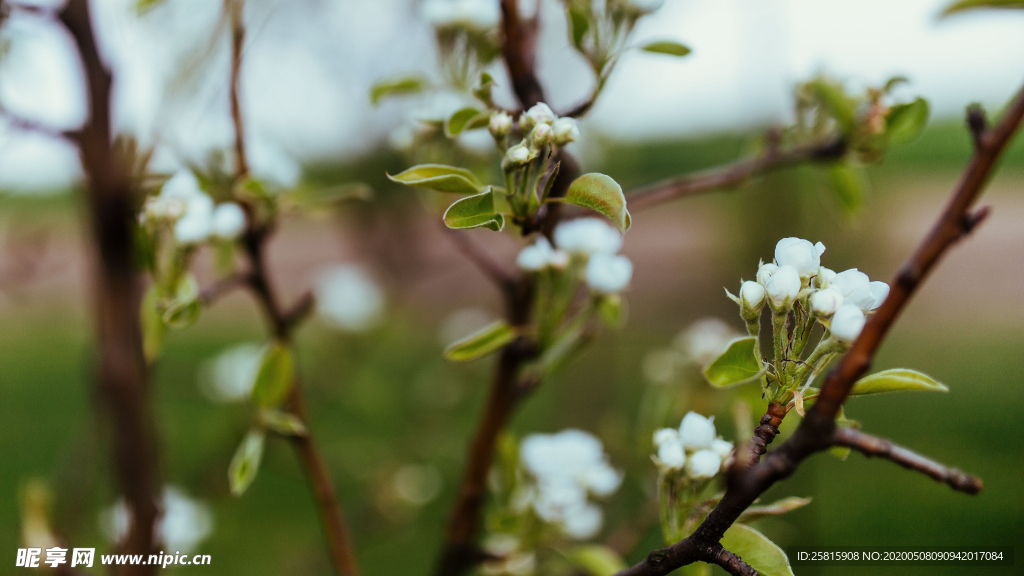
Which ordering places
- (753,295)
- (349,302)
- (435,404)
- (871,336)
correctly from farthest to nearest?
1. (435,404)
2. (349,302)
3. (753,295)
4. (871,336)

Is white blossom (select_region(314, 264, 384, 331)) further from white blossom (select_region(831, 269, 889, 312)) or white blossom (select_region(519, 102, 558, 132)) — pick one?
white blossom (select_region(831, 269, 889, 312))

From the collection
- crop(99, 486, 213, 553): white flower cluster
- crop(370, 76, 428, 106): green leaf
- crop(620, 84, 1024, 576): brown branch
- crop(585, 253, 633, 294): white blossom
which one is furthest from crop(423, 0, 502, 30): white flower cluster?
crop(99, 486, 213, 553): white flower cluster

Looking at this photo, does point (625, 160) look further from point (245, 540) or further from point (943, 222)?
point (943, 222)

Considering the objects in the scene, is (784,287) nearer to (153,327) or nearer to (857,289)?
(857,289)

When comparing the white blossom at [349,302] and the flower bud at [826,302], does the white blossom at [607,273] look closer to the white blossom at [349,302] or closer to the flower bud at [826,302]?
the flower bud at [826,302]

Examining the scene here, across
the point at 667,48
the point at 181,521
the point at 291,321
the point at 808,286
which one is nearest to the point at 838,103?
the point at 667,48

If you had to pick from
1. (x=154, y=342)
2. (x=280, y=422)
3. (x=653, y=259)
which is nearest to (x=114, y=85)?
(x=154, y=342)
